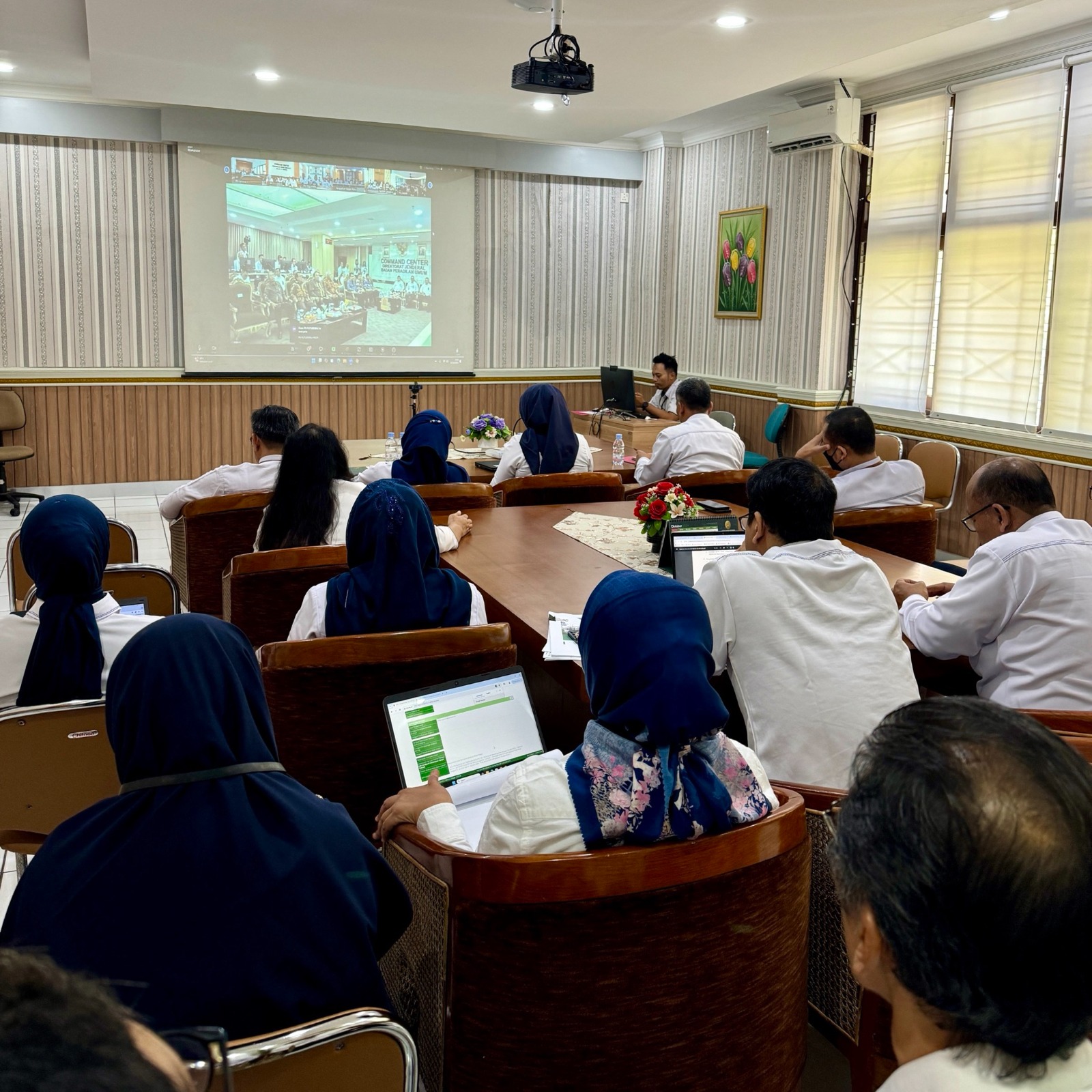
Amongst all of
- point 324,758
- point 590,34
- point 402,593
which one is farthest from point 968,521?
point 590,34

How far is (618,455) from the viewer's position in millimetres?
6453

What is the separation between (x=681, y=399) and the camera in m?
5.90

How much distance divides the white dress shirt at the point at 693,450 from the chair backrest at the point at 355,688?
3066 mm

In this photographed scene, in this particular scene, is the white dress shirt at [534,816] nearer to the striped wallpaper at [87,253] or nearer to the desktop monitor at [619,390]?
the desktop monitor at [619,390]

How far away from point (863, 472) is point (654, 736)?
349 cm

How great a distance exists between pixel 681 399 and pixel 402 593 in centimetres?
349

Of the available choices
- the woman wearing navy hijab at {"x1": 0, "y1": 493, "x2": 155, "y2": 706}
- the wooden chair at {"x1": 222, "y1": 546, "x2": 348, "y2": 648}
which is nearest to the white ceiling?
the wooden chair at {"x1": 222, "y1": 546, "x2": 348, "y2": 648}

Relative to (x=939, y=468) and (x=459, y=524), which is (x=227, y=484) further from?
(x=939, y=468)

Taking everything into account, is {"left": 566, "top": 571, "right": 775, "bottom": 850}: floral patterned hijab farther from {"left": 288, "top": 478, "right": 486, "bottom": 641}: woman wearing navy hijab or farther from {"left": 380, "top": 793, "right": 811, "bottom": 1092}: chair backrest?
{"left": 288, "top": 478, "right": 486, "bottom": 641}: woman wearing navy hijab

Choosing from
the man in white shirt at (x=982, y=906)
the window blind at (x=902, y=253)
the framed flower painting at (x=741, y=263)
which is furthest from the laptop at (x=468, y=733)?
the framed flower painting at (x=741, y=263)

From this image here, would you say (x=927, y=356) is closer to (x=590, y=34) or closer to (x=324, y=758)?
(x=590, y=34)

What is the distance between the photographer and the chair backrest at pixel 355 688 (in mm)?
2396

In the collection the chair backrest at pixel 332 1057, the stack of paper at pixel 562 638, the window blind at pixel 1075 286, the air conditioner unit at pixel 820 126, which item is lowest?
the chair backrest at pixel 332 1057

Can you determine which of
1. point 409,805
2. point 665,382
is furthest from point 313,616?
point 665,382
